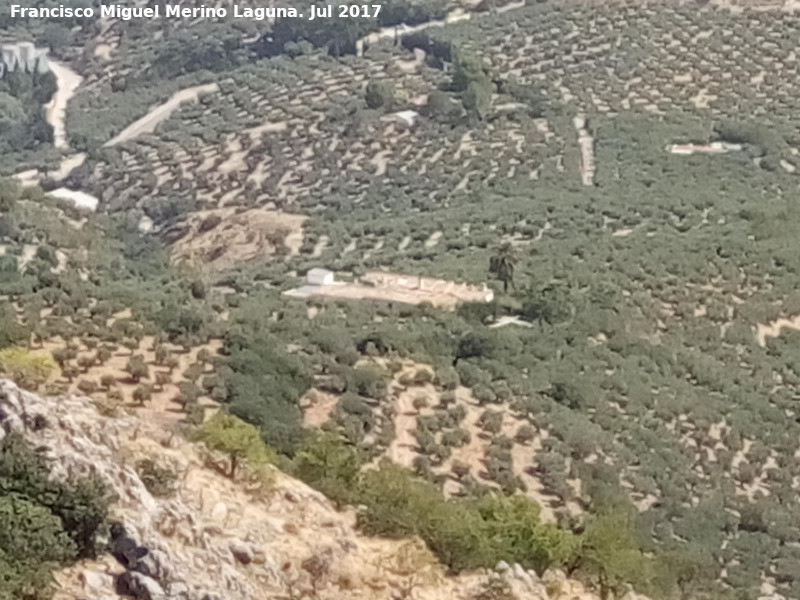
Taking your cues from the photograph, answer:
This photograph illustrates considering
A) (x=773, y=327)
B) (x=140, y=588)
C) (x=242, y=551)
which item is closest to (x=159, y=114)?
(x=773, y=327)

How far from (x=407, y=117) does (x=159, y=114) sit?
2115 cm

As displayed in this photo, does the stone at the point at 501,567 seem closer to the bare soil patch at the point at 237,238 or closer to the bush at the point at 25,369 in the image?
the bush at the point at 25,369

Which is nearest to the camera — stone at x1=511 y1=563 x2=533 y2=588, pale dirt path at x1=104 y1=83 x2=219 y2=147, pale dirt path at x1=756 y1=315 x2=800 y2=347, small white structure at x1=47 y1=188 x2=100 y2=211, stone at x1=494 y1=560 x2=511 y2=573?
stone at x1=494 y1=560 x2=511 y2=573

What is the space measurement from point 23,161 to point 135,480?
75115 millimetres

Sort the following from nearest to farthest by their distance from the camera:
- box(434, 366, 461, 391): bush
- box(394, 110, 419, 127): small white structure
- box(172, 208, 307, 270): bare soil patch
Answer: box(434, 366, 461, 391): bush < box(172, 208, 307, 270): bare soil patch < box(394, 110, 419, 127): small white structure

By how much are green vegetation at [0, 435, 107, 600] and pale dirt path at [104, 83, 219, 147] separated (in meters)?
74.6

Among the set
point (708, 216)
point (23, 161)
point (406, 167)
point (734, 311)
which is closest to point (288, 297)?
point (734, 311)

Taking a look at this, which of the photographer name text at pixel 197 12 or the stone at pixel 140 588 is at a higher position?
the stone at pixel 140 588

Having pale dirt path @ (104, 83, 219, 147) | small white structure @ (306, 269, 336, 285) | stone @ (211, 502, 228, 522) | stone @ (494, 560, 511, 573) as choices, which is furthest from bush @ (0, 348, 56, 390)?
pale dirt path @ (104, 83, 219, 147)

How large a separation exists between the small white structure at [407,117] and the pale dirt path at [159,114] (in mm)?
18124

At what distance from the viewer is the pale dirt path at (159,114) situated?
93.9 meters

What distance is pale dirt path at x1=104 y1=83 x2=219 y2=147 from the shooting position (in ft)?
308

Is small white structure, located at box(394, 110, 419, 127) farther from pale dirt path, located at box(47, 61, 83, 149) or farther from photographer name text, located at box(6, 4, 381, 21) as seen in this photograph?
pale dirt path, located at box(47, 61, 83, 149)

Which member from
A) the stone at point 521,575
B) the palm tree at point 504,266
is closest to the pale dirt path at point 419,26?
the palm tree at point 504,266
